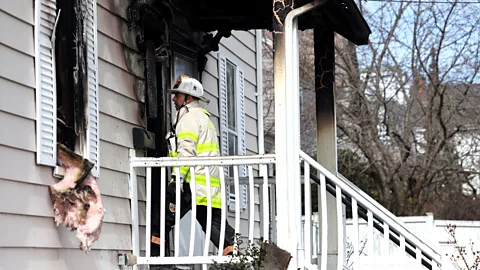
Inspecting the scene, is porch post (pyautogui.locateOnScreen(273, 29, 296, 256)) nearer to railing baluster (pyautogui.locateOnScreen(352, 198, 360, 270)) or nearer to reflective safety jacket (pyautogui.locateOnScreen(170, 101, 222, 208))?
railing baluster (pyautogui.locateOnScreen(352, 198, 360, 270))

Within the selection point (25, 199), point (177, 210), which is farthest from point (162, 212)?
point (25, 199)

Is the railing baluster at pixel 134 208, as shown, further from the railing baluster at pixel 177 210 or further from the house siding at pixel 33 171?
the railing baluster at pixel 177 210

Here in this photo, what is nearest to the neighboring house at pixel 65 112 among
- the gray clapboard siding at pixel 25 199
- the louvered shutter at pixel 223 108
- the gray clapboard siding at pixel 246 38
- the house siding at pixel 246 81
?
the gray clapboard siding at pixel 25 199

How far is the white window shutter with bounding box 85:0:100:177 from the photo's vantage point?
19.8 ft

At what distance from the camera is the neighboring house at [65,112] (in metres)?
5.09

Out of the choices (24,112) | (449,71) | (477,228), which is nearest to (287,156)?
(24,112)

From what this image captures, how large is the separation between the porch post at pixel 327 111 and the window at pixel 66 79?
9.25ft

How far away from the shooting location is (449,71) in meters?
21.7

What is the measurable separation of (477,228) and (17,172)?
13456mm

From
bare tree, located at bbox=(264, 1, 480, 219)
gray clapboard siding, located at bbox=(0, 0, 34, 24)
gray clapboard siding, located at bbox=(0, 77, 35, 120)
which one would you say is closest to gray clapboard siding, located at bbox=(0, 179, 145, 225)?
gray clapboard siding, located at bbox=(0, 77, 35, 120)

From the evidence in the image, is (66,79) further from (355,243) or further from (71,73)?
(355,243)

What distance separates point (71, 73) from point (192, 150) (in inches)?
59.9

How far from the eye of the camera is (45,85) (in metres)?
5.50

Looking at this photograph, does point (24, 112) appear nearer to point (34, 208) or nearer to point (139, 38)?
point (34, 208)
